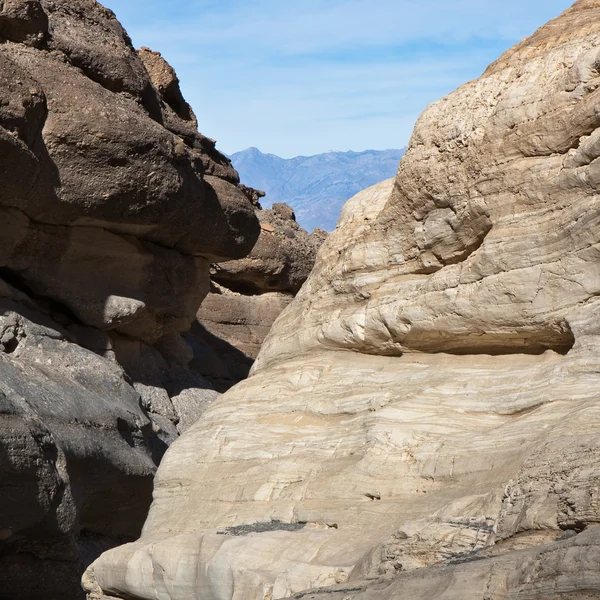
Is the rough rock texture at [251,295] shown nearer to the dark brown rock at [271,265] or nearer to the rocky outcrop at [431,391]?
the dark brown rock at [271,265]

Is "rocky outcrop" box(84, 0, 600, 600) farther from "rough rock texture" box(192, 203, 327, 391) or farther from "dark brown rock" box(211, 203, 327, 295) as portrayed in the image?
"dark brown rock" box(211, 203, 327, 295)

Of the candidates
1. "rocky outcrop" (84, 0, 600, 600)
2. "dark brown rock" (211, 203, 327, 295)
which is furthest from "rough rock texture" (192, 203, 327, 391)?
"rocky outcrop" (84, 0, 600, 600)

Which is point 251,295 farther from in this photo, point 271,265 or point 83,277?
point 83,277

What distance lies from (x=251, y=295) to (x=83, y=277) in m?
5.78

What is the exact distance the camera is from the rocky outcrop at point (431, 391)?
18.7ft

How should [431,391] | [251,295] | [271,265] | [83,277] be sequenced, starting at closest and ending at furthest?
[431,391] → [83,277] → [271,265] → [251,295]

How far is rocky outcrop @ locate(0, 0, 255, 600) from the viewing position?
11.2 meters

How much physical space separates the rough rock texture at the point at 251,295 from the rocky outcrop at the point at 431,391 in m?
8.95

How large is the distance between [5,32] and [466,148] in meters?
6.44

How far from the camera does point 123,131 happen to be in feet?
41.2

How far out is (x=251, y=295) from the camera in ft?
62.2

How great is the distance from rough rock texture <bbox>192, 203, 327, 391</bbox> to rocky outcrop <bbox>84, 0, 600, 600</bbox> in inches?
352

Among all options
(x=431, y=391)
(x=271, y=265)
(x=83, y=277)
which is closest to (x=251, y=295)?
(x=271, y=265)

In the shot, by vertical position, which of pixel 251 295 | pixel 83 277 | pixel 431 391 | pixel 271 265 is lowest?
pixel 431 391
